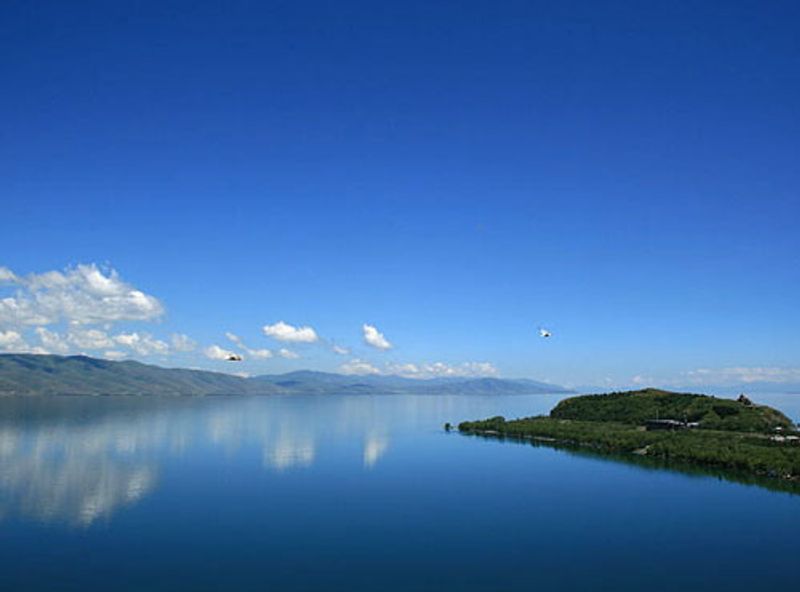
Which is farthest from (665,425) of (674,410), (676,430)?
(674,410)

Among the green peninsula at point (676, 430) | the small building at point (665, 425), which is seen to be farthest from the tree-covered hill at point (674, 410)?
the small building at point (665, 425)

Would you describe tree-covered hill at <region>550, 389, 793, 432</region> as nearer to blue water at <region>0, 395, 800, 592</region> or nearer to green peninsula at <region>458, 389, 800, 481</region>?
green peninsula at <region>458, 389, 800, 481</region>

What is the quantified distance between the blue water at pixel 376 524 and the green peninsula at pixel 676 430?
7.83 meters

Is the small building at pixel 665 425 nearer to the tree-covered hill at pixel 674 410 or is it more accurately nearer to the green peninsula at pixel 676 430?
the green peninsula at pixel 676 430

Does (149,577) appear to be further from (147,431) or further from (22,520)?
(147,431)

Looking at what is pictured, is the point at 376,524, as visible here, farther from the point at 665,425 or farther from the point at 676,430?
the point at 665,425

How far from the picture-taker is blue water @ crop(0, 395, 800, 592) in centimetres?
3403

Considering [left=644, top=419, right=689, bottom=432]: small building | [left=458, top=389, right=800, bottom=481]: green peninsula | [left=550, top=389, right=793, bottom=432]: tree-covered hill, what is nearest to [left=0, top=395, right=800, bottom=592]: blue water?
[left=458, top=389, right=800, bottom=481]: green peninsula

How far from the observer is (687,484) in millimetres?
63062

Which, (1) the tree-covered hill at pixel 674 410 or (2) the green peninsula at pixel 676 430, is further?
(1) the tree-covered hill at pixel 674 410

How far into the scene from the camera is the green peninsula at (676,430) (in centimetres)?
A: 7056

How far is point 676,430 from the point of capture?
9656cm

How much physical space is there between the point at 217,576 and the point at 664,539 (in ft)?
106

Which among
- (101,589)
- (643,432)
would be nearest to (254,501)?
(101,589)
